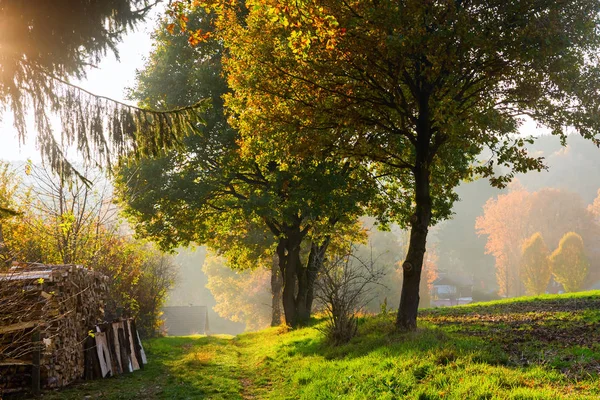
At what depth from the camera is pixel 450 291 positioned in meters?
93.2

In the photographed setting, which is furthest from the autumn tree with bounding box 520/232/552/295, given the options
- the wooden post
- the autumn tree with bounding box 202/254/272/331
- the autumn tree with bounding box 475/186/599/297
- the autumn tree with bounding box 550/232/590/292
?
the wooden post

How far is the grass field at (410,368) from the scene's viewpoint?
7738 mm

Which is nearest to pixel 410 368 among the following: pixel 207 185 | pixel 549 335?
pixel 549 335

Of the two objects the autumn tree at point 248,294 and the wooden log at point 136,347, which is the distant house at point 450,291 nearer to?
the autumn tree at point 248,294

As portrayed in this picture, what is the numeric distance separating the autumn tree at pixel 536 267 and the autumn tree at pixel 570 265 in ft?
4.03

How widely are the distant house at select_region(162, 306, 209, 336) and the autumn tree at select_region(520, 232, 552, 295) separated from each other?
47.2 m

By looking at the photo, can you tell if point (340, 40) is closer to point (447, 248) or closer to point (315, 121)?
point (315, 121)

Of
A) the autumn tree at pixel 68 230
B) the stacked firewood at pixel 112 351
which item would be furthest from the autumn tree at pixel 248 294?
the stacked firewood at pixel 112 351

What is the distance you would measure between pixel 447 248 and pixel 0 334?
4028 inches

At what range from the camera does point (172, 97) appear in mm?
23109

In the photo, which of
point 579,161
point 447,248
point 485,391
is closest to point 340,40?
point 485,391

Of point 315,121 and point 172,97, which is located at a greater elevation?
point 172,97

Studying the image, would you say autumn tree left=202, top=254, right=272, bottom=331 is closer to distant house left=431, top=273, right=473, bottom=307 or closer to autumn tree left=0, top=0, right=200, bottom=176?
distant house left=431, top=273, right=473, bottom=307

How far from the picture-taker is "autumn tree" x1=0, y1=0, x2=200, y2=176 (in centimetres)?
1005
